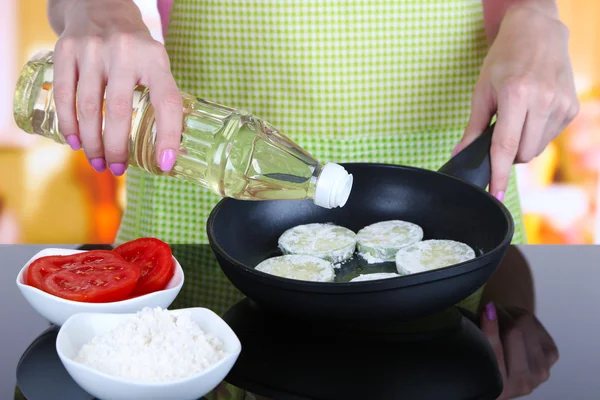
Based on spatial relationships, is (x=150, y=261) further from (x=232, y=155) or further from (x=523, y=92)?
(x=523, y=92)

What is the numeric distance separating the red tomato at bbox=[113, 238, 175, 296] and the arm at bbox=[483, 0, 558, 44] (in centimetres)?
70

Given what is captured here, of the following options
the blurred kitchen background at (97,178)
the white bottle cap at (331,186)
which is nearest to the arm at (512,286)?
the white bottle cap at (331,186)

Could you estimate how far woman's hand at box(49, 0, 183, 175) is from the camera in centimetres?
84

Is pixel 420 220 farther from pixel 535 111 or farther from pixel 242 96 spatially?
pixel 242 96

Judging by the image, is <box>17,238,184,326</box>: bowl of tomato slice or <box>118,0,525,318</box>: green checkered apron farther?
<box>118,0,525,318</box>: green checkered apron

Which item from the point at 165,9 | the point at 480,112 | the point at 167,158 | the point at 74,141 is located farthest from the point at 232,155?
the point at 165,9

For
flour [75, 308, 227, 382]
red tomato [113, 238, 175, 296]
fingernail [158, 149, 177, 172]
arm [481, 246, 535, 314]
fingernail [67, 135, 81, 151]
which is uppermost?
fingernail [158, 149, 177, 172]

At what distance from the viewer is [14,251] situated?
1038 millimetres

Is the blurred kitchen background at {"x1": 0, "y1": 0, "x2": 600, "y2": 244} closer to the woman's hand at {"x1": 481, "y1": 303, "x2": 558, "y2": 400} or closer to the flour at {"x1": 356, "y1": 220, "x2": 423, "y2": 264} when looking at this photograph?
the flour at {"x1": 356, "y1": 220, "x2": 423, "y2": 264}

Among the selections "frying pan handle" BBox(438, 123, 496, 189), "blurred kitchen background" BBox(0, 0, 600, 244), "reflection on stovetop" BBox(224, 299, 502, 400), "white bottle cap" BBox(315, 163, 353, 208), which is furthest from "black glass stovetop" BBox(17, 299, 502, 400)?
"blurred kitchen background" BBox(0, 0, 600, 244)

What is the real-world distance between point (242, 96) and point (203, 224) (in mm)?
222

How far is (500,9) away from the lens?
1.26 m

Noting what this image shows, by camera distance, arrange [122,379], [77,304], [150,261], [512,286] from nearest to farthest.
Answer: [122,379]
[77,304]
[150,261]
[512,286]

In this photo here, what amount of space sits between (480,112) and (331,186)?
0.39 meters
